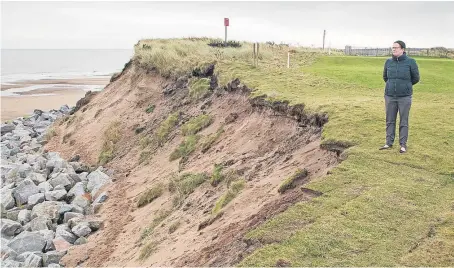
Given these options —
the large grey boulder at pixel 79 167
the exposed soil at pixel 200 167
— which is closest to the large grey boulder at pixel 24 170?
the large grey boulder at pixel 79 167

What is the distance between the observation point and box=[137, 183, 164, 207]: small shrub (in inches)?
568

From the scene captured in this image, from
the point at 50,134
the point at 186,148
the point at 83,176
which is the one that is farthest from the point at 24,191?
the point at 50,134

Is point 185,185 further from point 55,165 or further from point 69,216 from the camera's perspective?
point 55,165

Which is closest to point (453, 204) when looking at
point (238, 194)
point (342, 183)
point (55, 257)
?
point (342, 183)

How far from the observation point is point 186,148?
672 inches

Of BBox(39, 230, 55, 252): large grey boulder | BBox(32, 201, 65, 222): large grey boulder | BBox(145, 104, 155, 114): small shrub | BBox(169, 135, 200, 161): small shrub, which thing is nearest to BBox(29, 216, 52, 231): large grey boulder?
BBox(32, 201, 65, 222): large grey boulder

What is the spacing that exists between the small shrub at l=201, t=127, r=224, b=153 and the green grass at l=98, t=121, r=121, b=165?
222 inches

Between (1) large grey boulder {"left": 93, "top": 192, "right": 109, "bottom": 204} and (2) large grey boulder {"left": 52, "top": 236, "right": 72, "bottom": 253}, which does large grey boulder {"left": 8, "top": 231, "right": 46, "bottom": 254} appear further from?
(1) large grey boulder {"left": 93, "top": 192, "right": 109, "bottom": 204}

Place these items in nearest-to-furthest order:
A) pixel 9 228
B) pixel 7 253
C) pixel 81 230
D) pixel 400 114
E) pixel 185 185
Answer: pixel 400 114, pixel 7 253, pixel 185 185, pixel 81 230, pixel 9 228

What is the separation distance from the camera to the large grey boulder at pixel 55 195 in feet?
52.9

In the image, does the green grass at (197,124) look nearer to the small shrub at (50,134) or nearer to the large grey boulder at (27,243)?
the large grey boulder at (27,243)

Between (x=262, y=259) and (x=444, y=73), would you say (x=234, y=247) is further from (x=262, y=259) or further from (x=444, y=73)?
(x=444, y=73)

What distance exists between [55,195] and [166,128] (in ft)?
16.7

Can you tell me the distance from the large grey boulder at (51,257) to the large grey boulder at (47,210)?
2406 mm
